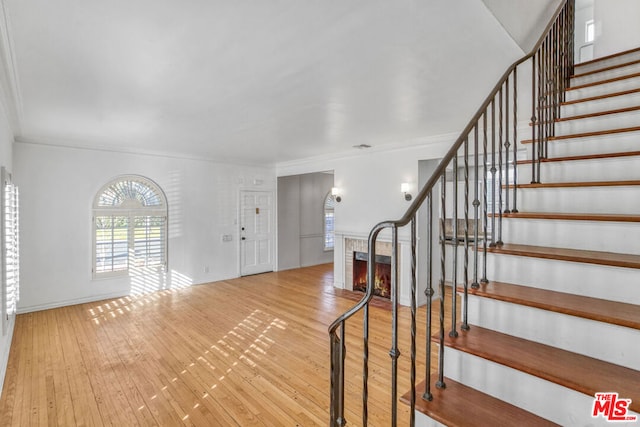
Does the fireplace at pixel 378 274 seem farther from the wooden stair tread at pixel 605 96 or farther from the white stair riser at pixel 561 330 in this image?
the white stair riser at pixel 561 330

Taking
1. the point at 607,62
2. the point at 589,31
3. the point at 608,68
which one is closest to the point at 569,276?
the point at 608,68

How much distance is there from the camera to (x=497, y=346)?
1.39 metres

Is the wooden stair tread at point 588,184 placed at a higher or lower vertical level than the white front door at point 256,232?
higher

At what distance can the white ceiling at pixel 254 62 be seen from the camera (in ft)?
5.65

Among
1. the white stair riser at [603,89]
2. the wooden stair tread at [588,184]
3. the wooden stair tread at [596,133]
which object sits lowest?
the wooden stair tread at [588,184]

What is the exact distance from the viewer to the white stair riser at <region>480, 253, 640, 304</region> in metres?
1.40

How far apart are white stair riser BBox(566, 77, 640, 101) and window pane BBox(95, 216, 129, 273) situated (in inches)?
251

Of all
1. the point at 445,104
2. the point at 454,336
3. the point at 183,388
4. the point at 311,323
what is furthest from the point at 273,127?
the point at 454,336

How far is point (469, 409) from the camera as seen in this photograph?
1.26 m

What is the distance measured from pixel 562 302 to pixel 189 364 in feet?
10.3

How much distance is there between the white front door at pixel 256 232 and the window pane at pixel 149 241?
1.70m

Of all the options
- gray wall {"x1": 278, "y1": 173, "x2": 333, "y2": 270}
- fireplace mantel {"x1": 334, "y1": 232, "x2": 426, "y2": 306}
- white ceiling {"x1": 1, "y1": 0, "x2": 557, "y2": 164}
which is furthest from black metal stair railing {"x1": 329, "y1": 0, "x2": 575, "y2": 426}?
gray wall {"x1": 278, "y1": 173, "x2": 333, "y2": 270}

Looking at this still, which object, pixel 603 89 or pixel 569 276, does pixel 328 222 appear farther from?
pixel 569 276

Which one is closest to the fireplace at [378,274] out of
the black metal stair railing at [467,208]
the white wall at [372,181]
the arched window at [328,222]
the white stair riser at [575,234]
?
the white wall at [372,181]
